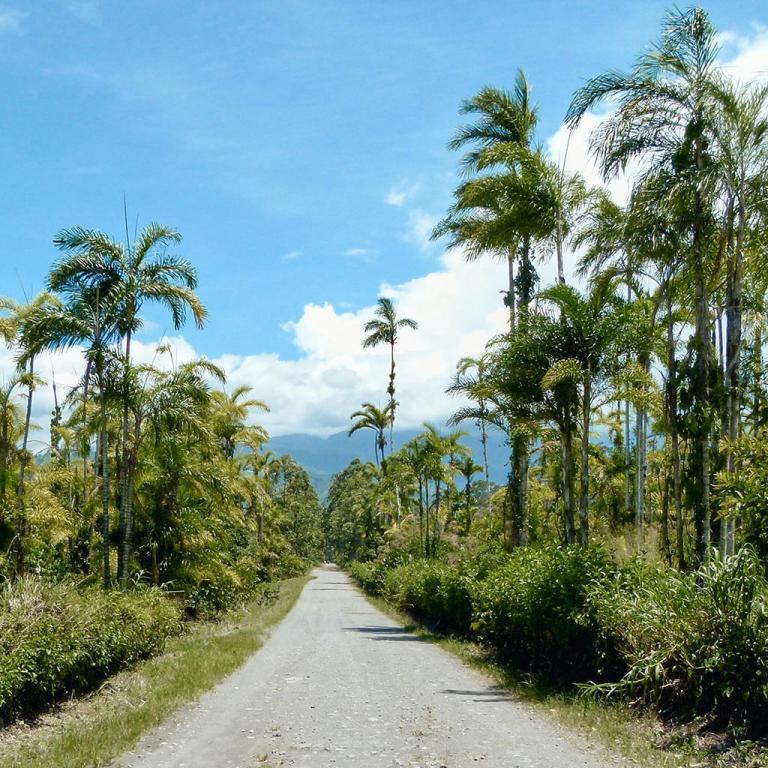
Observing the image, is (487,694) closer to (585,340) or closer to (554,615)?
(554,615)

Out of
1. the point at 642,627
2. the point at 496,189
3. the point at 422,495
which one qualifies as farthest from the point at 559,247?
the point at 422,495

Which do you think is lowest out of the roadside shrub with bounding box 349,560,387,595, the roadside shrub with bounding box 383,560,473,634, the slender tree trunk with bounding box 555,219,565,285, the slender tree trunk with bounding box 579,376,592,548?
the roadside shrub with bounding box 349,560,387,595

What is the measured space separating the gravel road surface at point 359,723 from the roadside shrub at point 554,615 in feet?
3.06

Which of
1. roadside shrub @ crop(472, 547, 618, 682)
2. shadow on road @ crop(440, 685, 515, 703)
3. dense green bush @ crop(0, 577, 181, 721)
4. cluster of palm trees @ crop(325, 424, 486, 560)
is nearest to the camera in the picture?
dense green bush @ crop(0, 577, 181, 721)

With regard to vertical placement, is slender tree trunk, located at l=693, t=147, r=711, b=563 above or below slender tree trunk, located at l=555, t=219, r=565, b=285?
below

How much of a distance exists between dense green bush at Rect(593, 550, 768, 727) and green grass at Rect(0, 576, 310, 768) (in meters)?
5.28

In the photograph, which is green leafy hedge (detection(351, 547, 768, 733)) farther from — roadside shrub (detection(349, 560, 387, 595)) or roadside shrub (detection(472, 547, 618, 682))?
roadside shrub (detection(349, 560, 387, 595))

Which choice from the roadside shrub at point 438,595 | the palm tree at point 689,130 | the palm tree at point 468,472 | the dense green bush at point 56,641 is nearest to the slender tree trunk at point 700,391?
the palm tree at point 689,130

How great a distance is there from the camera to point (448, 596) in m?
19.4

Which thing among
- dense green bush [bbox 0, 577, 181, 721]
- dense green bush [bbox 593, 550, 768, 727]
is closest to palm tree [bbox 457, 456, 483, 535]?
dense green bush [bbox 0, 577, 181, 721]

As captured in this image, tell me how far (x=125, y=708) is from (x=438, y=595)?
473 inches

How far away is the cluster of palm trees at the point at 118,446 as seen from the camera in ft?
56.8

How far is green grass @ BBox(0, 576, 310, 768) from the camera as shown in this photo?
7305mm

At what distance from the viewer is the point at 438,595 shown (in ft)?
68.0
